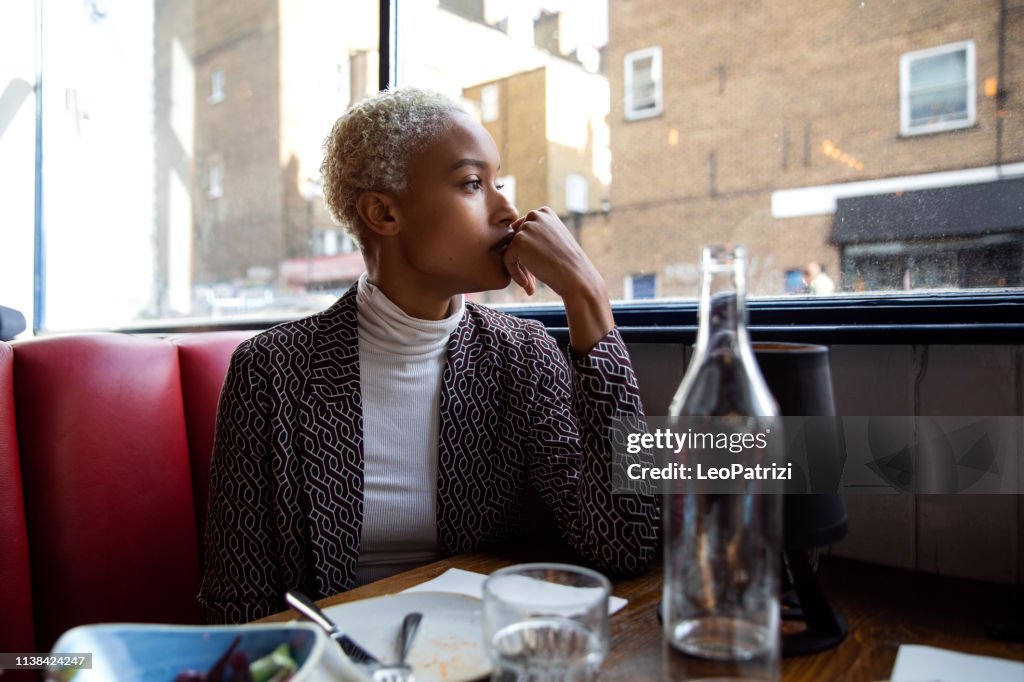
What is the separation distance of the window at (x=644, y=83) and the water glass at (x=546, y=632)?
1618mm

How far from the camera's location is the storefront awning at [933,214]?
1262mm

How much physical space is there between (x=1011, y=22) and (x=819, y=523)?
1039 mm

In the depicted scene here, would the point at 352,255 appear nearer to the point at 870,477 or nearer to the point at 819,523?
the point at 870,477

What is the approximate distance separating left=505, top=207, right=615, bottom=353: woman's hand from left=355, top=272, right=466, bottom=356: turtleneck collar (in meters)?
0.19

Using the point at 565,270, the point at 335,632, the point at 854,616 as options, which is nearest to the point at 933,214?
the point at 565,270

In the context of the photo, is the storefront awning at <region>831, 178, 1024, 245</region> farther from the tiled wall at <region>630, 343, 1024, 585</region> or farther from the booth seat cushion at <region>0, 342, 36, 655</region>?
the booth seat cushion at <region>0, 342, 36, 655</region>

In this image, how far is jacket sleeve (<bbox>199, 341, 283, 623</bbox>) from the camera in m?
1.21

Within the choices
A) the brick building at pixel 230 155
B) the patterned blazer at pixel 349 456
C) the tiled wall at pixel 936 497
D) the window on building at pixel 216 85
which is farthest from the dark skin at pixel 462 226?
the window on building at pixel 216 85

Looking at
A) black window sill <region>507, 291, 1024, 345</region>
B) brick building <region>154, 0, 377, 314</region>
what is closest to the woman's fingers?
black window sill <region>507, 291, 1024, 345</region>

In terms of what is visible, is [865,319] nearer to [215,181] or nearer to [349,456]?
[349,456]

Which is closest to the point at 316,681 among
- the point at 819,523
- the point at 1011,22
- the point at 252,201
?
the point at 819,523

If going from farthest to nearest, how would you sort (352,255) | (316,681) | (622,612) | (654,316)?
(352,255)
(654,316)
(622,612)
(316,681)

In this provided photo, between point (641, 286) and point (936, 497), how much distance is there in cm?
87

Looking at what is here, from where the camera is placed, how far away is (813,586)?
777mm
